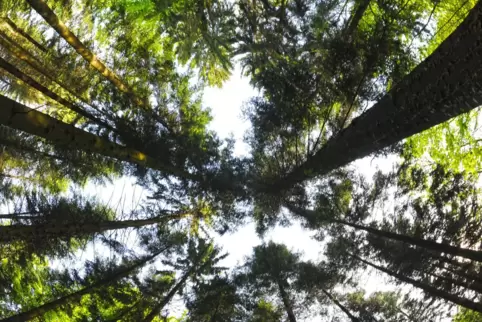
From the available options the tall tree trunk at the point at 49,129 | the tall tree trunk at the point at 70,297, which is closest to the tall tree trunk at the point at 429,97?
the tall tree trunk at the point at 49,129

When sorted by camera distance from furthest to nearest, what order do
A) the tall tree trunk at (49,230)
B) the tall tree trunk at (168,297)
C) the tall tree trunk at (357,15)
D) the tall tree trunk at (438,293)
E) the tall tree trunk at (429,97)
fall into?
the tall tree trunk at (168,297) < the tall tree trunk at (438,293) < the tall tree trunk at (49,230) < the tall tree trunk at (357,15) < the tall tree trunk at (429,97)

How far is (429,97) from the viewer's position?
536 cm

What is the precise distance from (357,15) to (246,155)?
654cm

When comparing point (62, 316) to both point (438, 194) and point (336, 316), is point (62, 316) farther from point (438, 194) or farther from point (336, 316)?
point (438, 194)

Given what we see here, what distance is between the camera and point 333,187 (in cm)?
1241

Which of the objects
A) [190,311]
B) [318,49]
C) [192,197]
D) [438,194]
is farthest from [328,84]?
[190,311]

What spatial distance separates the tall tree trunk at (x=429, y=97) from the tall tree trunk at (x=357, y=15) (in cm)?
205

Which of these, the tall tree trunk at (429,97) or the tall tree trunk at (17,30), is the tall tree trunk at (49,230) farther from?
the tall tree trunk at (429,97)

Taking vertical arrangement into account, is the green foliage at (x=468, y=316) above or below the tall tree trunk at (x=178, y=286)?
below

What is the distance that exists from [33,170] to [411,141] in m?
13.6

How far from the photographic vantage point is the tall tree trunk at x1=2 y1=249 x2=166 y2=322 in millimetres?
8067

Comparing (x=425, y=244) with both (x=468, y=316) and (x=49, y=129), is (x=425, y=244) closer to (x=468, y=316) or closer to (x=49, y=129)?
(x=468, y=316)

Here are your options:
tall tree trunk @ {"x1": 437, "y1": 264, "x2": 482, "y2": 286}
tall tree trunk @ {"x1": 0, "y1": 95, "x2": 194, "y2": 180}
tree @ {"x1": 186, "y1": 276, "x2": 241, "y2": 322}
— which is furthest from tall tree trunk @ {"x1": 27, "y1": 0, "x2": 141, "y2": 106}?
tall tree trunk @ {"x1": 437, "y1": 264, "x2": 482, "y2": 286}

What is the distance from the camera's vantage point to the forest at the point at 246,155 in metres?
7.59
